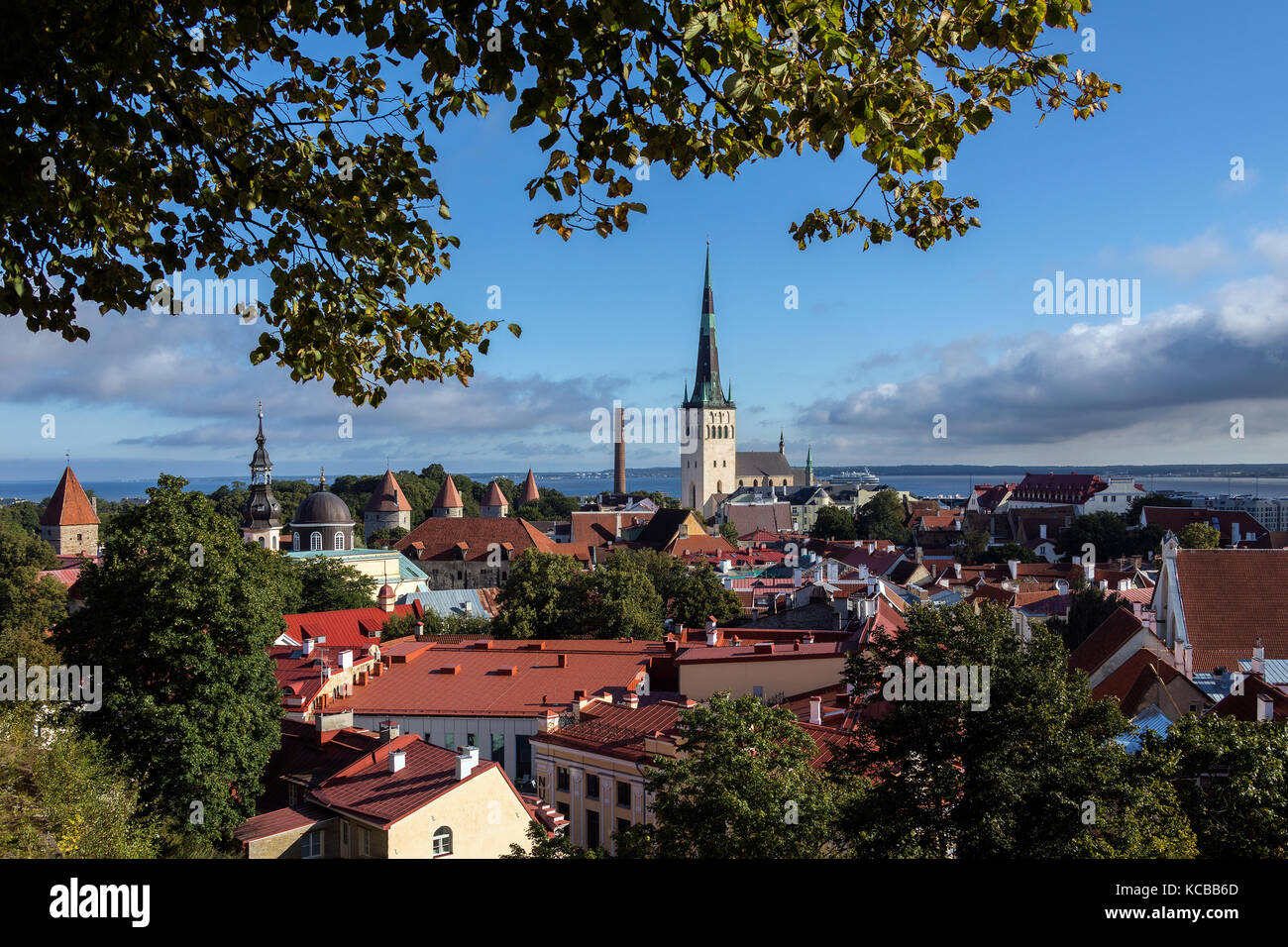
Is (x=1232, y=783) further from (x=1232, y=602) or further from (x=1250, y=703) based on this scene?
(x=1232, y=602)

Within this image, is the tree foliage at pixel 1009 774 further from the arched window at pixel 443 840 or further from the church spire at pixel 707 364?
the church spire at pixel 707 364

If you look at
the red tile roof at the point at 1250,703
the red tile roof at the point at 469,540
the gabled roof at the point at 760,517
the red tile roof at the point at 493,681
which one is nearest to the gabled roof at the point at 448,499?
the red tile roof at the point at 469,540

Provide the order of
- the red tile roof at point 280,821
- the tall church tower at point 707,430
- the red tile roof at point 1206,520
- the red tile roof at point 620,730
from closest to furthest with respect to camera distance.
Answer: the red tile roof at point 280,821, the red tile roof at point 620,730, the red tile roof at point 1206,520, the tall church tower at point 707,430

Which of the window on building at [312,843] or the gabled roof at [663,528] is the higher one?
the gabled roof at [663,528]

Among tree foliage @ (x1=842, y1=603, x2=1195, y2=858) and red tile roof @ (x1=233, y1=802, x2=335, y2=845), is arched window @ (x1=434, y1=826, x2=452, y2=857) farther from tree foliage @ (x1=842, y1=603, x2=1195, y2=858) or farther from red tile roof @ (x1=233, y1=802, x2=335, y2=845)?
tree foliage @ (x1=842, y1=603, x2=1195, y2=858)

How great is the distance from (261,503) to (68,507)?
103ft

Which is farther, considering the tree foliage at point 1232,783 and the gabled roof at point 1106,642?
the gabled roof at point 1106,642

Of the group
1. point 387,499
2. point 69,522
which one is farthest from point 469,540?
point 69,522

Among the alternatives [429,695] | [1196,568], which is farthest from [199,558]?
[1196,568]

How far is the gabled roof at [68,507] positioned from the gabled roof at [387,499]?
24.2m

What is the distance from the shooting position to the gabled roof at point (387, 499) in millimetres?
102812
